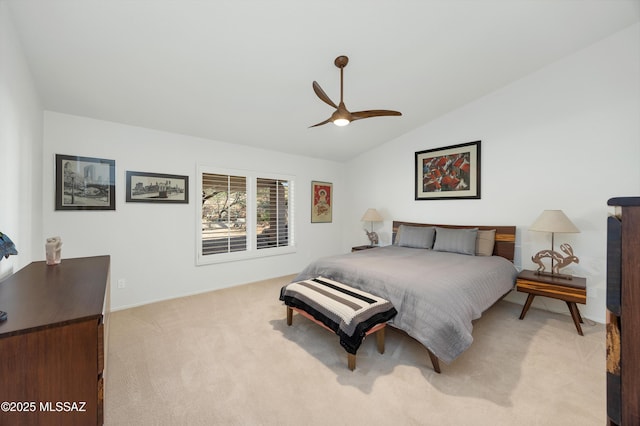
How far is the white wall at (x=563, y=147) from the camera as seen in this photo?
2879 millimetres

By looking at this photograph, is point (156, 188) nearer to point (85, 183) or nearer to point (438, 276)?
point (85, 183)

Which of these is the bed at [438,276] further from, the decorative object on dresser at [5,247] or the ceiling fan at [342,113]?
the decorative object on dresser at [5,247]

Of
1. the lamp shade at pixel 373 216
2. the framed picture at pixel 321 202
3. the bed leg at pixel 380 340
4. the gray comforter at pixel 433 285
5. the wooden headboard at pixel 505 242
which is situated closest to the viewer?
the gray comforter at pixel 433 285

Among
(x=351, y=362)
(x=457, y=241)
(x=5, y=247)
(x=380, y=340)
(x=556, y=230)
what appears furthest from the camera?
(x=457, y=241)

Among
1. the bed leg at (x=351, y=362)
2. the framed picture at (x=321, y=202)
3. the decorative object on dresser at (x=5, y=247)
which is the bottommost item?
the bed leg at (x=351, y=362)

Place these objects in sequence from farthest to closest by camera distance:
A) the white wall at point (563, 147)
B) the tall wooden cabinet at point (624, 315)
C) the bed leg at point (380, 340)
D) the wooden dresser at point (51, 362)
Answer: the white wall at point (563, 147) → the bed leg at point (380, 340) → the wooden dresser at point (51, 362) → the tall wooden cabinet at point (624, 315)

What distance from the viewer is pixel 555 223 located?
295cm

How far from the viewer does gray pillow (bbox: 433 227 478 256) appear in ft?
12.0

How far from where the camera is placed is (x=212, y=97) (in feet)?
9.99

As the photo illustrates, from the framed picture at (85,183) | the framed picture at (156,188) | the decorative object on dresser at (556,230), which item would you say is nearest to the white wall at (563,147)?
the decorative object on dresser at (556,230)

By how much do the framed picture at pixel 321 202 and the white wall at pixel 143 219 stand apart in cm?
120

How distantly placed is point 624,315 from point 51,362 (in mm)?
1814

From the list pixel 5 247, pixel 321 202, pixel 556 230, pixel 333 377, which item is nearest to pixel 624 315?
pixel 333 377

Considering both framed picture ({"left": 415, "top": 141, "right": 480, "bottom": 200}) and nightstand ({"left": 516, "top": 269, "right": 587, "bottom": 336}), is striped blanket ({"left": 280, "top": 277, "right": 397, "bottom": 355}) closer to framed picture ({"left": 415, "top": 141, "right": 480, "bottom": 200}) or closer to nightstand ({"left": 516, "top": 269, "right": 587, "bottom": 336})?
nightstand ({"left": 516, "top": 269, "right": 587, "bottom": 336})
